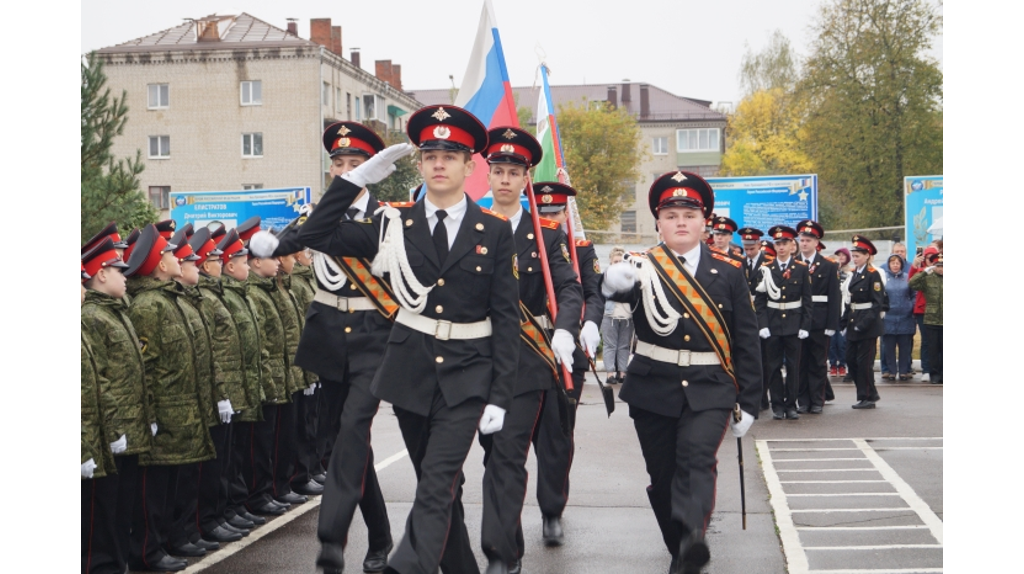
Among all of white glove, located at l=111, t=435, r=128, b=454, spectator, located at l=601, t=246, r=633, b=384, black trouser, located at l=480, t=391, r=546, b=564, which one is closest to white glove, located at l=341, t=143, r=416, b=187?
black trouser, located at l=480, t=391, r=546, b=564

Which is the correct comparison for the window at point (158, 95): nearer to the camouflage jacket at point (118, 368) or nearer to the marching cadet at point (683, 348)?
the camouflage jacket at point (118, 368)

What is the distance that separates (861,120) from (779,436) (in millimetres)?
34312

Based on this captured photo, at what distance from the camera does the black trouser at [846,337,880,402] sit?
50.9 feet

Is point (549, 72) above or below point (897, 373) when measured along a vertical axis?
above

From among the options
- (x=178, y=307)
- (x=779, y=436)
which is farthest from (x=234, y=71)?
(x=178, y=307)

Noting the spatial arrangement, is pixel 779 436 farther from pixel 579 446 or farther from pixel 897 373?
pixel 897 373

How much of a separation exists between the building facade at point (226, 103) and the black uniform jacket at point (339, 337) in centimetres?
A: 4741

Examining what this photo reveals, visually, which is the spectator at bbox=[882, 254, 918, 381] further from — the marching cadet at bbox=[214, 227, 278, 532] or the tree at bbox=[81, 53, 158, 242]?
the marching cadet at bbox=[214, 227, 278, 532]

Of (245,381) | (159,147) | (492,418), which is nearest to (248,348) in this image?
(245,381)

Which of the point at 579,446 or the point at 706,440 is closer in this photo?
the point at 706,440

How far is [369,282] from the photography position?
6789 mm

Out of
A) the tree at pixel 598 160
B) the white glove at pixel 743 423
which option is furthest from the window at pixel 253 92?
the white glove at pixel 743 423

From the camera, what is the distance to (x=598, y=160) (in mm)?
49812

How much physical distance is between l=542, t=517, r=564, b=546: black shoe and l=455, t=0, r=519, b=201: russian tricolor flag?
2093mm
